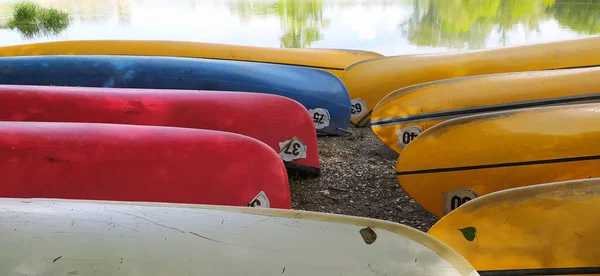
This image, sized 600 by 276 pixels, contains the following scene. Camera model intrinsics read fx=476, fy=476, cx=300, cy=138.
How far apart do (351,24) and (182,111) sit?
6191mm

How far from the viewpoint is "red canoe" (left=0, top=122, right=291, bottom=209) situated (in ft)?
5.16

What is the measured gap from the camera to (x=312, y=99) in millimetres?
2811

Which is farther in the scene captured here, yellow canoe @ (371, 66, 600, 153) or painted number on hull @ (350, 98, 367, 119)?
painted number on hull @ (350, 98, 367, 119)

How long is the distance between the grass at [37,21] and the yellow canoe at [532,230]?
7.69m

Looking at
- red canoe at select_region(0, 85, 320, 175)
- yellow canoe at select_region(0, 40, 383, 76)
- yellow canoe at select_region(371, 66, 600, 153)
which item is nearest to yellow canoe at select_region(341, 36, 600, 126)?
yellow canoe at select_region(0, 40, 383, 76)

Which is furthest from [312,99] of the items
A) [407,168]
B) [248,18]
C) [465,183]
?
[248,18]

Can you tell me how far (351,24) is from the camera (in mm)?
7898

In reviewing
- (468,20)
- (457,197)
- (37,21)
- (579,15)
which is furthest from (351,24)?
(457,197)

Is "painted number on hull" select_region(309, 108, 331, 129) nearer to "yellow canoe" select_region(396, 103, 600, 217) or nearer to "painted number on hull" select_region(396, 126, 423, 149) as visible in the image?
"painted number on hull" select_region(396, 126, 423, 149)

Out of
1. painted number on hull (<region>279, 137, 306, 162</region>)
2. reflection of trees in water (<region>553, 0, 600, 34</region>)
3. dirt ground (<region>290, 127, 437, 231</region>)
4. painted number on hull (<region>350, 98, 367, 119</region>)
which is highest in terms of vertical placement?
painted number on hull (<region>279, 137, 306, 162</region>)

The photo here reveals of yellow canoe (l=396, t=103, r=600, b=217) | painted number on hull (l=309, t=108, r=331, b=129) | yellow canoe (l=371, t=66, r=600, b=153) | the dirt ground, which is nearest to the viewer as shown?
yellow canoe (l=396, t=103, r=600, b=217)

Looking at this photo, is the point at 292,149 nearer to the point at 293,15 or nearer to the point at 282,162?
the point at 282,162

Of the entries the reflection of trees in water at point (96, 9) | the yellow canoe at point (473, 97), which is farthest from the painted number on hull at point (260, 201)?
the reflection of trees in water at point (96, 9)

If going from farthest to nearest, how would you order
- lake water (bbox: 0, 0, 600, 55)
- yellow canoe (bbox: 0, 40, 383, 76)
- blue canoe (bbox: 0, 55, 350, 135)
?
lake water (bbox: 0, 0, 600, 55) < yellow canoe (bbox: 0, 40, 383, 76) < blue canoe (bbox: 0, 55, 350, 135)
